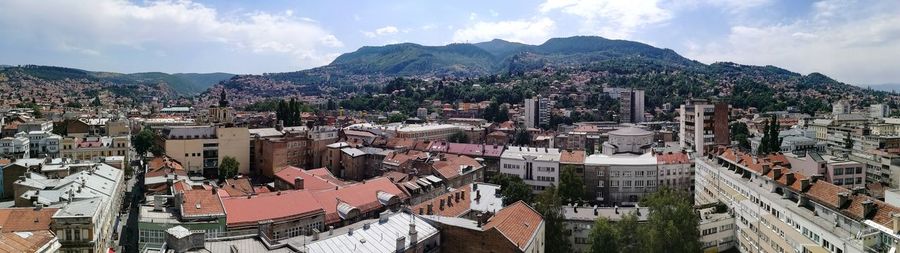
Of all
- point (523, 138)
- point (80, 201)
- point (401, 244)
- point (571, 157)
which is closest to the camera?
point (401, 244)

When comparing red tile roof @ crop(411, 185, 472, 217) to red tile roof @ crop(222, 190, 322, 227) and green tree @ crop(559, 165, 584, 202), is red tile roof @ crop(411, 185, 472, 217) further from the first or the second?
green tree @ crop(559, 165, 584, 202)

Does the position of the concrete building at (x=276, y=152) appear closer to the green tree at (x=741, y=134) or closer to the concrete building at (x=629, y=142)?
the concrete building at (x=629, y=142)

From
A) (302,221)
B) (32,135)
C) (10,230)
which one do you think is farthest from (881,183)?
(32,135)

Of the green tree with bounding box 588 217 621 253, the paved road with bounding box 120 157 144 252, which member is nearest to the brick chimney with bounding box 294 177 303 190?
the paved road with bounding box 120 157 144 252

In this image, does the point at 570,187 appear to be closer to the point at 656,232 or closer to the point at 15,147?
the point at 656,232

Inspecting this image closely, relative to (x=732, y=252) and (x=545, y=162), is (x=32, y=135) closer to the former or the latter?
(x=545, y=162)

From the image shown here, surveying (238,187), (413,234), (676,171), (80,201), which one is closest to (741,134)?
(676,171)
